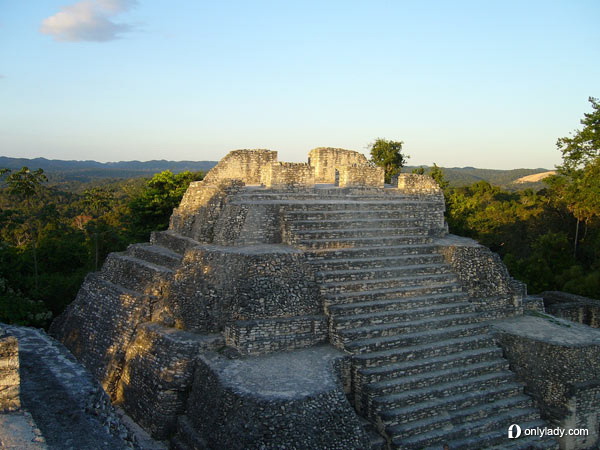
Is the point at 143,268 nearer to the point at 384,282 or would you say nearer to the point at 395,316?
the point at 384,282

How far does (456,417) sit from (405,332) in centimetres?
162

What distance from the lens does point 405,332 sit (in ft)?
29.2

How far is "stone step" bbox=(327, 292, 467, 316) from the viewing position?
878cm

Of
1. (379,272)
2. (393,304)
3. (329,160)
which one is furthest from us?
(329,160)

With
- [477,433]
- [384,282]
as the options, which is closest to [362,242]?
[384,282]

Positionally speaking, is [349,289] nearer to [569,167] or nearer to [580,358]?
[580,358]

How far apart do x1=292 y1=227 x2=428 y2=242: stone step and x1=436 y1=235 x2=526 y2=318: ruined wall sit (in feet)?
2.36

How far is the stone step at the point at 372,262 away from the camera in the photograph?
9484 millimetres

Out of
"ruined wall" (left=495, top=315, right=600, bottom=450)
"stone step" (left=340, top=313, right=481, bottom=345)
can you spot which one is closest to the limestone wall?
"stone step" (left=340, top=313, right=481, bottom=345)

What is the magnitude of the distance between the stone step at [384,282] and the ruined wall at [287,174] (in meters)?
3.28

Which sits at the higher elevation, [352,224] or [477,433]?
[352,224]

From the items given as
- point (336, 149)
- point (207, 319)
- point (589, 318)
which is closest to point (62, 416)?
point (207, 319)

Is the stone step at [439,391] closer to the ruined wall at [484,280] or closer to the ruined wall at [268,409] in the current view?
the ruined wall at [268,409]

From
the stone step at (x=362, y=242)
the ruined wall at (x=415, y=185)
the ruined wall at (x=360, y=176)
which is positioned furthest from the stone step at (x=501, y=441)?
the ruined wall at (x=360, y=176)
